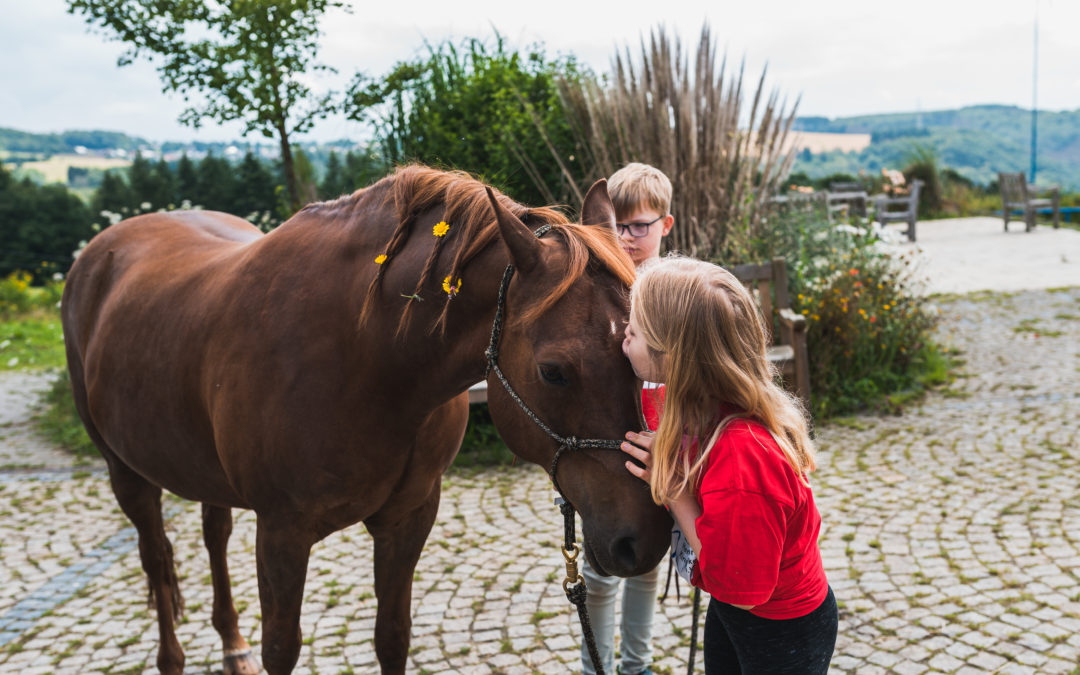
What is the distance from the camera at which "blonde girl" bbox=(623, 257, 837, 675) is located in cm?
142

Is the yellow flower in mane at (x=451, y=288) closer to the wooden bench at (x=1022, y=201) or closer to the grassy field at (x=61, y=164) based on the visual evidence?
the grassy field at (x=61, y=164)

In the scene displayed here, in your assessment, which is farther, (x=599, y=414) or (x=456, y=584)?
(x=456, y=584)

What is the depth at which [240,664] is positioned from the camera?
3057 millimetres

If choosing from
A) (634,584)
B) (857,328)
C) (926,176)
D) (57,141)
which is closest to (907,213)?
(926,176)

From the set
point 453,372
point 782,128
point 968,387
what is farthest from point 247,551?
point 968,387

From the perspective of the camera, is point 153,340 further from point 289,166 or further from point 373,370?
point 289,166

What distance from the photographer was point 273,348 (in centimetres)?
201

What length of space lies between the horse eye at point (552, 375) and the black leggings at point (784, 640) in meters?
0.65

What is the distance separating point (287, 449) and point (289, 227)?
0.67 m

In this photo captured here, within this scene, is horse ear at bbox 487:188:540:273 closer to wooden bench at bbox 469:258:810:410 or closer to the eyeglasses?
the eyeglasses

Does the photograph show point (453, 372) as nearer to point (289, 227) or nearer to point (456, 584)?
point (289, 227)

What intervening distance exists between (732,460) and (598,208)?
2.38ft

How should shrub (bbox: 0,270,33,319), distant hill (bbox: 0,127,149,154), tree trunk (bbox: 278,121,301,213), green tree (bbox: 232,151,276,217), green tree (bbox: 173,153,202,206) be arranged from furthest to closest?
distant hill (bbox: 0,127,149,154) < shrub (bbox: 0,270,33,319) < green tree (bbox: 173,153,202,206) < green tree (bbox: 232,151,276,217) < tree trunk (bbox: 278,121,301,213)

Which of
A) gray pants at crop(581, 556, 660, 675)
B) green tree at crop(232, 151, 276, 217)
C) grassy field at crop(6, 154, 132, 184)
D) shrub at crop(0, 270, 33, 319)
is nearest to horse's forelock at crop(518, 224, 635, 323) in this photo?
gray pants at crop(581, 556, 660, 675)
